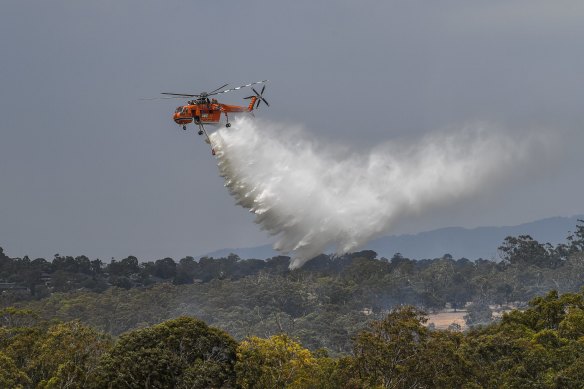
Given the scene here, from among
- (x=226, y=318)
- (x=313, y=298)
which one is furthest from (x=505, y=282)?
(x=226, y=318)

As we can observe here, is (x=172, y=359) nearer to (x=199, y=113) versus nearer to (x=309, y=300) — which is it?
(x=199, y=113)

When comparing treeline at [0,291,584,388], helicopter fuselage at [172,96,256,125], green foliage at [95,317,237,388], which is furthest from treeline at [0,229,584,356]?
green foliage at [95,317,237,388]

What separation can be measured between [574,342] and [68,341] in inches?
1019

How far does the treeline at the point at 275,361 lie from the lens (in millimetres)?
44156

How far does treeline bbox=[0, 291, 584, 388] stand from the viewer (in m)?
44.2

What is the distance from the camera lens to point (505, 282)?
184625 millimetres

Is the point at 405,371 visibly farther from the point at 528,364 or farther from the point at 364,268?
the point at 364,268

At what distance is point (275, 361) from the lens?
147 ft

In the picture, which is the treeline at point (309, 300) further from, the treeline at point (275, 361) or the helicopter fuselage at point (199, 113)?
the treeline at point (275, 361)

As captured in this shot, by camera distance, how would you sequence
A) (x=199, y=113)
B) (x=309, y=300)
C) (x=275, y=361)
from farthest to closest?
(x=309, y=300), (x=199, y=113), (x=275, y=361)

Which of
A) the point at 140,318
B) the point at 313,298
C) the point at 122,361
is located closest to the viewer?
the point at 122,361

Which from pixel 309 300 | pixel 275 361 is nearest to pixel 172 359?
pixel 275 361

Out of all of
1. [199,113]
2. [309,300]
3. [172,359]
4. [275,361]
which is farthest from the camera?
[309,300]

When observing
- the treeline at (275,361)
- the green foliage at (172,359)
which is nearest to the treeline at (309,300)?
the treeline at (275,361)
